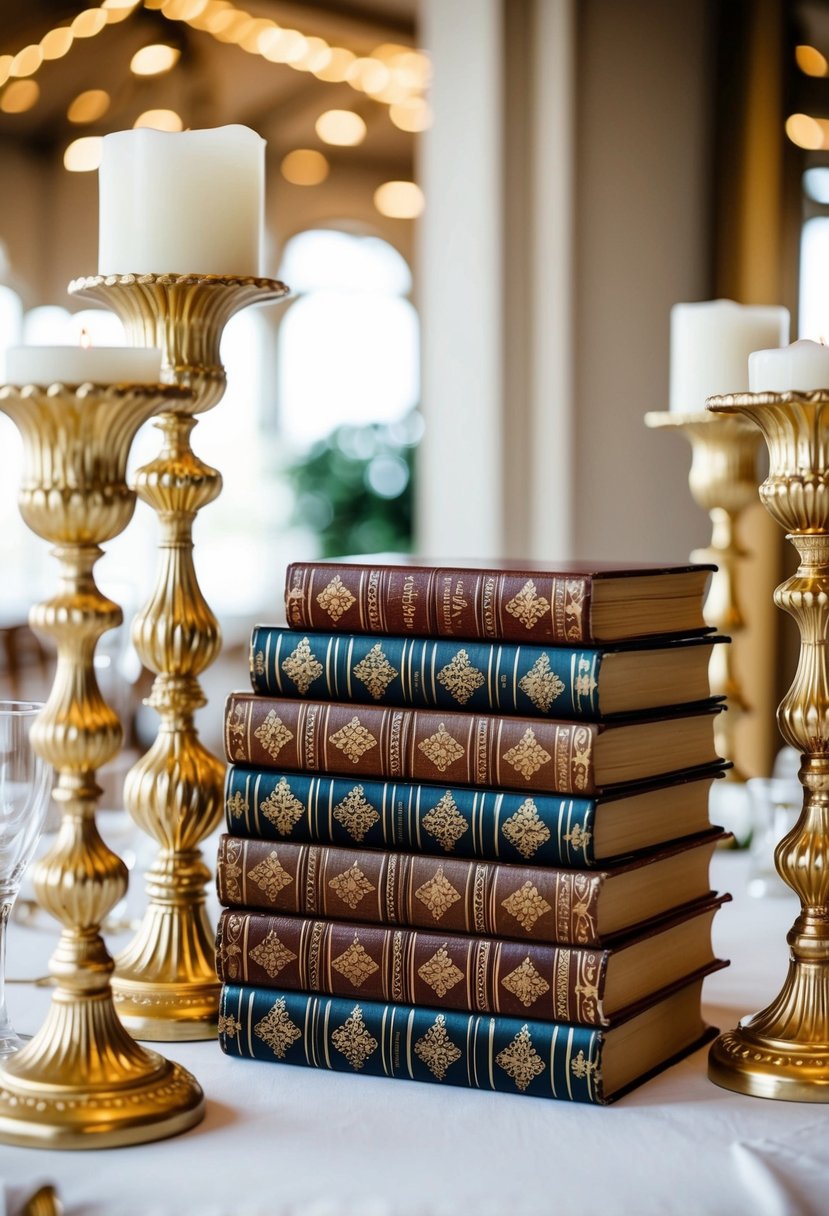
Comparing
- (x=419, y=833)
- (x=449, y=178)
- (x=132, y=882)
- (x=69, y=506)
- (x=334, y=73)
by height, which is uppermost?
(x=334, y=73)

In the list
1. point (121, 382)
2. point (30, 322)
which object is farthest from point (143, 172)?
point (30, 322)

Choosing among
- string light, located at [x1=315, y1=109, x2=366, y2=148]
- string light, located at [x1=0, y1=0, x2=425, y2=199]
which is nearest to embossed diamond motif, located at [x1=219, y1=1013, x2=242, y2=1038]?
string light, located at [x1=0, y1=0, x2=425, y2=199]

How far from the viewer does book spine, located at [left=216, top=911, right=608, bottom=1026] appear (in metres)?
0.66

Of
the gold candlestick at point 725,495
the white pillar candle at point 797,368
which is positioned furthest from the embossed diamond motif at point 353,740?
the gold candlestick at point 725,495

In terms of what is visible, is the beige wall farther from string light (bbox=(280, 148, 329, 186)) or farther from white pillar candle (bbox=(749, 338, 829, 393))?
string light (bbox=(280, 148, 329, 186))

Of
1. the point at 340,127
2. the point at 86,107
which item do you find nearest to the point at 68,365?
the point at 86,107

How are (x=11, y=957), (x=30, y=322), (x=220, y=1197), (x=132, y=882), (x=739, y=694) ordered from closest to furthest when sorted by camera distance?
(x=220, y=1197) < (x=11, y=957) < (x=132, y=882) < (x=739, y=694) < (x=30, y=322)

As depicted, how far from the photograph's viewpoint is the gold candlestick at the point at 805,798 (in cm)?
68

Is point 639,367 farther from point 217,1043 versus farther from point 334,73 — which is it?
point 334,73

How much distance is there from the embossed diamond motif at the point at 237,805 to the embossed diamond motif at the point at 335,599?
0.10 metres

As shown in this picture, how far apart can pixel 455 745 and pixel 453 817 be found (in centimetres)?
3

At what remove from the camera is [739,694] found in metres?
1.29

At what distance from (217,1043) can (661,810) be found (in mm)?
256

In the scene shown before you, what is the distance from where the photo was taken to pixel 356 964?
2.31 ft
